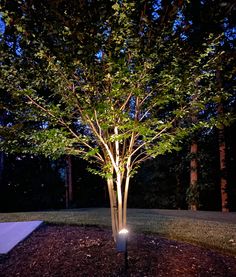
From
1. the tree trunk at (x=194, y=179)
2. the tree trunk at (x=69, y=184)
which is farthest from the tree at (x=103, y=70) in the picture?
the tree trunk at (x=69, y=184)

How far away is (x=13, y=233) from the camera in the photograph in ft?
20.2

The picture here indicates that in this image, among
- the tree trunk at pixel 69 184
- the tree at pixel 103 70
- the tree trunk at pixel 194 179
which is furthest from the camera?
the tree trunk at pixel 69 184

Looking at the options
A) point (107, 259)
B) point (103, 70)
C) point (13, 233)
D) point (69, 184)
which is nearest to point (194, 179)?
point (69, 184)

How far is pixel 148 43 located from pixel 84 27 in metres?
1.04

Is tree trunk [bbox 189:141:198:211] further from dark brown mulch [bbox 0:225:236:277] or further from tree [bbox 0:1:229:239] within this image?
tree [bbox 0:1:229:239]

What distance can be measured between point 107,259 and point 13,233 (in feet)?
9.94

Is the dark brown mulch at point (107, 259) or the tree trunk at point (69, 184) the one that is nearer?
the dark brown mulch at point (107, 259)

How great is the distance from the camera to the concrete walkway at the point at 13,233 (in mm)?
5133

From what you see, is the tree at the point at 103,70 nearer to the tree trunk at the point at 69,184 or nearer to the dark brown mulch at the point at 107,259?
the dark brown mulch at the point at 107,259

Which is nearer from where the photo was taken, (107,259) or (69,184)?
(107,259)

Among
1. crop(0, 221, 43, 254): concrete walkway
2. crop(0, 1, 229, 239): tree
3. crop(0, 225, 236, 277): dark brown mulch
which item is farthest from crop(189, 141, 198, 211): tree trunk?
crop(0, 1, 229, 239): tree

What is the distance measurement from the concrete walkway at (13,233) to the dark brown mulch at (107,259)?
17cm

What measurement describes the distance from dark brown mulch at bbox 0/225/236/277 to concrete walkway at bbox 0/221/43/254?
17 cm

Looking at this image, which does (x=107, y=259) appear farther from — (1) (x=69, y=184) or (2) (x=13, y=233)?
(1) (x=69, y=184)
